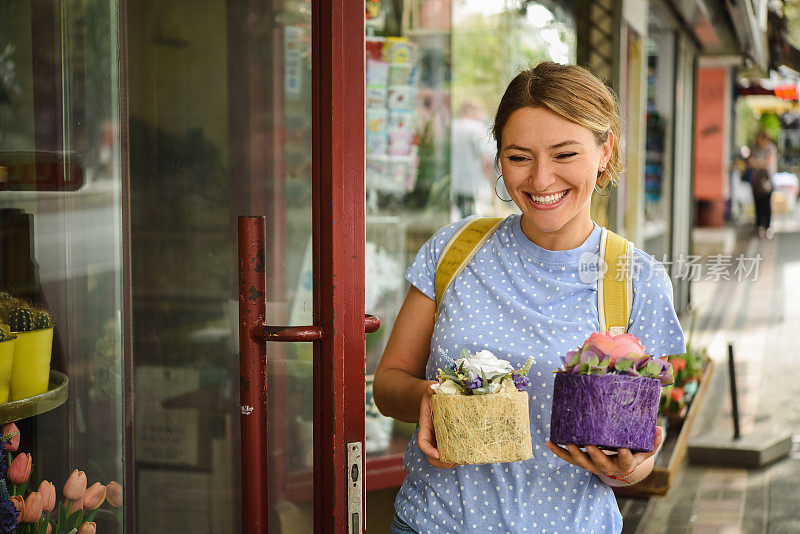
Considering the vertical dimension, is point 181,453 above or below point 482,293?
below

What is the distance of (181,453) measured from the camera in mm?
2256

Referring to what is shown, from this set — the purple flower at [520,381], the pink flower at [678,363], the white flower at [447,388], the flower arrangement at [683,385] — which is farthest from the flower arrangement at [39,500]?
the pink flower at [678,363]

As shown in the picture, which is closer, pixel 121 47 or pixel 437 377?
pixel 437 377

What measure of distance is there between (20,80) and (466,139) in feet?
10.7

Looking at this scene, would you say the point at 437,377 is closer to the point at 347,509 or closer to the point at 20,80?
the point at 347,509

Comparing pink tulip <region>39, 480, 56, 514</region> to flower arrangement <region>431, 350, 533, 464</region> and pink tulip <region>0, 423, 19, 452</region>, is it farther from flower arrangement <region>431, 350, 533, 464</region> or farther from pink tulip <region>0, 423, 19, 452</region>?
flower arrangement <region>431, 350, 533, 464</region>

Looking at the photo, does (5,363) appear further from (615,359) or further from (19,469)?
(615,359)

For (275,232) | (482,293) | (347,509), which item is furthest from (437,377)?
(275,232)

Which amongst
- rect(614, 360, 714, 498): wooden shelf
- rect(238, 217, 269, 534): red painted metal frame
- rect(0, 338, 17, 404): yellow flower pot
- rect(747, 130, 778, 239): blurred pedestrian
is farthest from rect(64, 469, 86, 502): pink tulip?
rect(747, 130, 778, 239): blurred pedestrian

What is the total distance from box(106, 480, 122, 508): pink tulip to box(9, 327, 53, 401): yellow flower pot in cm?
30

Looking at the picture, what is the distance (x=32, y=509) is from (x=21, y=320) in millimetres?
375

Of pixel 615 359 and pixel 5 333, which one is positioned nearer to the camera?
pixel 615 359

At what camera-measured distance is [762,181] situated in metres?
17.5

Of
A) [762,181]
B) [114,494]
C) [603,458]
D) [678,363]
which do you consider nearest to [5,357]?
[114,494]
